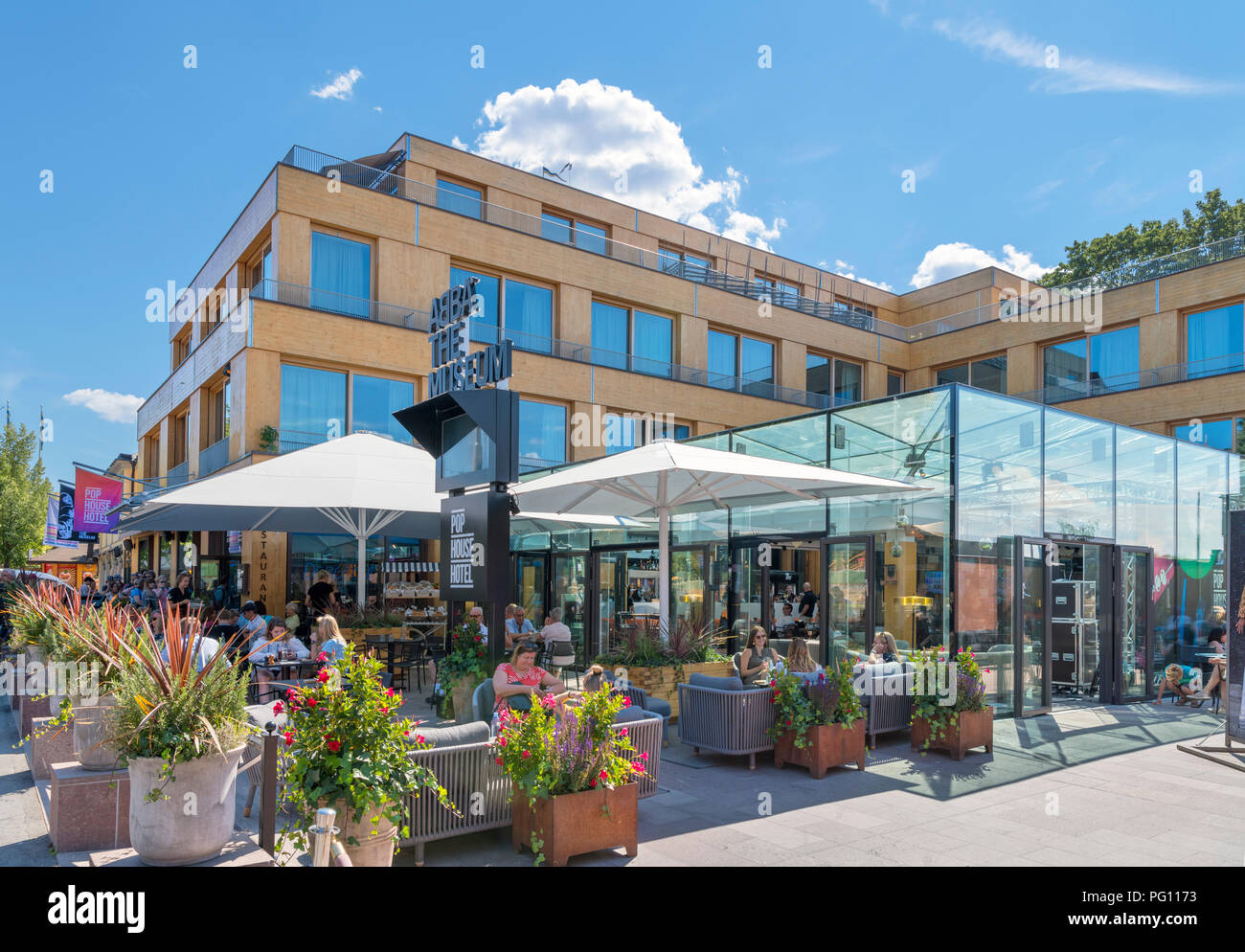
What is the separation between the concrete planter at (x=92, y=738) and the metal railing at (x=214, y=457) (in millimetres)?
17903

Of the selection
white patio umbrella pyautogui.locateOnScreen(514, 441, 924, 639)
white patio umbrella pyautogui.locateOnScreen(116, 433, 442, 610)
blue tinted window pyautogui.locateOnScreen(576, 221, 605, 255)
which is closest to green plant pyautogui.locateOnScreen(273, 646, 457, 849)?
white patio umbrella pyautogui.locateOnScreen(514, 441, 924, 639)

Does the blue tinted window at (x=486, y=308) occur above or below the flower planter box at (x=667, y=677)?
above

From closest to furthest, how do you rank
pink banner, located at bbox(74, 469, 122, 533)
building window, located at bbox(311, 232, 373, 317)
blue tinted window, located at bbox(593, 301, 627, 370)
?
pink banner, located at bbox(74, 469, 122, 533) → building window, located at bbox(311, 232, 373, 317) → blue tinted window, located at bbox(593, 301, 627, 370)

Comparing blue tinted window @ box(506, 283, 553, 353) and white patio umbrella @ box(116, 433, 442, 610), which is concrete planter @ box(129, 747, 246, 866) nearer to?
white patio umbrella @ box(116, 433, 442, 610)

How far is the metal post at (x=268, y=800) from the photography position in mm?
4156

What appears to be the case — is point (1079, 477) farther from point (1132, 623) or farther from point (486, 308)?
point (486, 308)

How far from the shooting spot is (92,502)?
20922mm

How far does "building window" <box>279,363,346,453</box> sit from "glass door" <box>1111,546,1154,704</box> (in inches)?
640

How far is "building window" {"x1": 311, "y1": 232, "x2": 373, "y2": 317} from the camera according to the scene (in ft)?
70.4

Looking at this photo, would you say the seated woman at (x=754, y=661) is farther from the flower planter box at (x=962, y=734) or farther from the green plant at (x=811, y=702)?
the flower planter box at (x=962, y=734)

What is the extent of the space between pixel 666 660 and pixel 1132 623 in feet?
26.5

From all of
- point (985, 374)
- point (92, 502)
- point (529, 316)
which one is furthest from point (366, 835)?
point (985, 374)

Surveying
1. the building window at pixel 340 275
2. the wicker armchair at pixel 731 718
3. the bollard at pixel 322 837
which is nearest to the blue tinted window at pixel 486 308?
the building window at pixel 340 275
